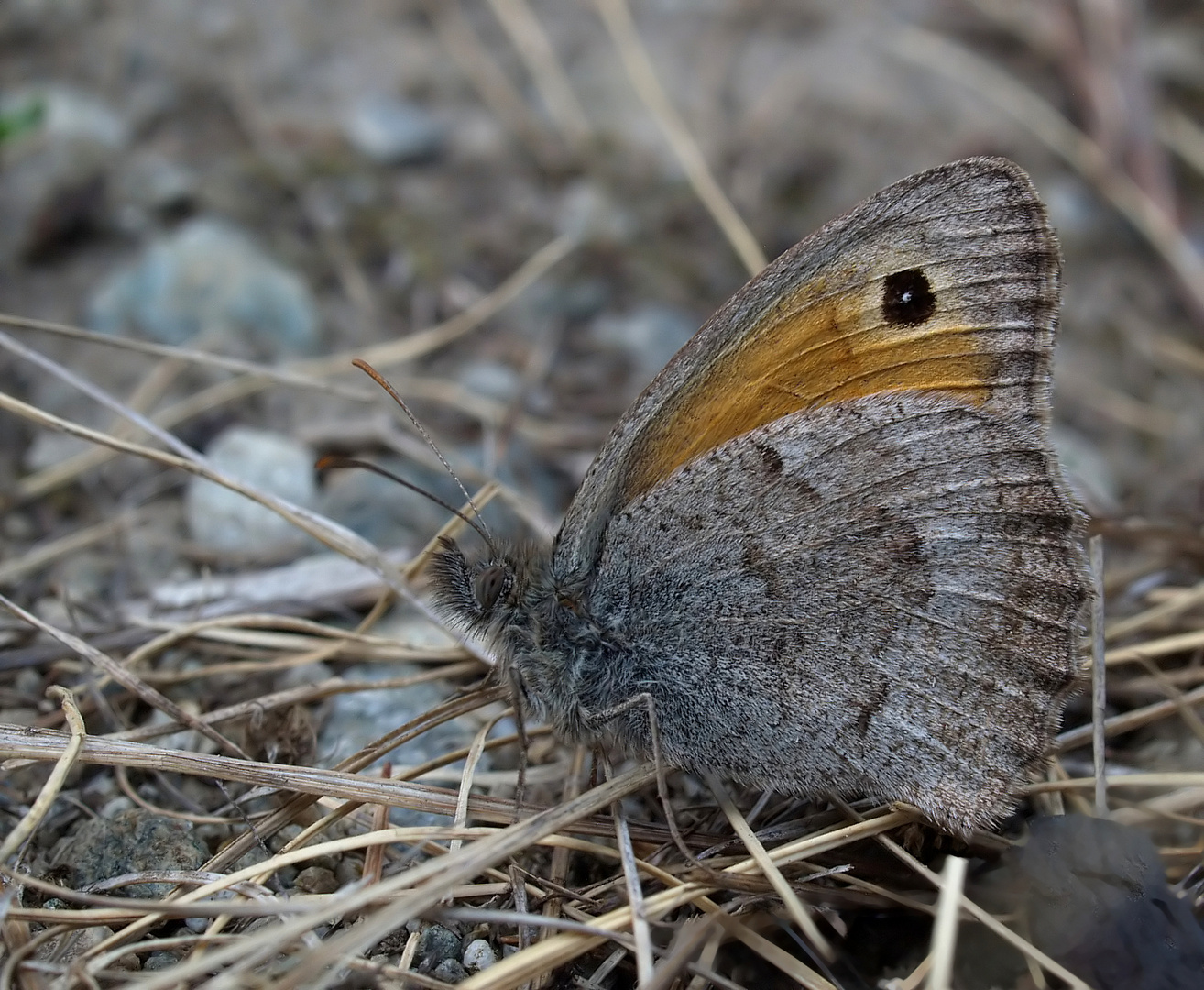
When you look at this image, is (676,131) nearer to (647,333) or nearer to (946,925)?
(647,333)

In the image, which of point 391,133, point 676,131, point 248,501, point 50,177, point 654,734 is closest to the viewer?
point 654,734

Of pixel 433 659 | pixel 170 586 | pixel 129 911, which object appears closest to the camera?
pixel 129 911

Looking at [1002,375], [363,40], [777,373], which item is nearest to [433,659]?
[777,373]

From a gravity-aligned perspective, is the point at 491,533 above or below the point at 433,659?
above

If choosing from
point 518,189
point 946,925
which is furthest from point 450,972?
point 518,189

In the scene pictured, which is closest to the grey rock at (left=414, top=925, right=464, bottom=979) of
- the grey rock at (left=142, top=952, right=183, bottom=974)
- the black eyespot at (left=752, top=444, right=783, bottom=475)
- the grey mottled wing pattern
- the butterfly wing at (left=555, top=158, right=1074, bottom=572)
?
the grey rock at (left=142, top=952, right=183, bottom=974)

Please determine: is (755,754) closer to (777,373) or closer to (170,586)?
(777,373)

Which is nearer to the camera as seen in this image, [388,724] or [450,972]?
[450,972]

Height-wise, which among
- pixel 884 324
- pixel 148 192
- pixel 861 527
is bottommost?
pixel 861 527
